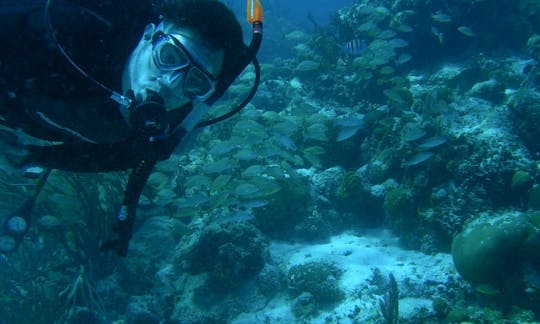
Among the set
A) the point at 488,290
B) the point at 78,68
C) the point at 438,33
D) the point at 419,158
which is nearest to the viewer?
the point at 78,68

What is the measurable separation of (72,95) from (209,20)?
3.45 feet

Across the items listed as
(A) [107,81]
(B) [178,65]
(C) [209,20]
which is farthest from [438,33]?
(A) [107,81]

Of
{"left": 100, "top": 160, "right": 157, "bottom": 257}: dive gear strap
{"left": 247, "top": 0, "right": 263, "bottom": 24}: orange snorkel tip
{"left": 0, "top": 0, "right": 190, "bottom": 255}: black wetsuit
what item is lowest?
{"left": 100, "top": 160, "right": 157, "bottom": 257}: dive gear strap

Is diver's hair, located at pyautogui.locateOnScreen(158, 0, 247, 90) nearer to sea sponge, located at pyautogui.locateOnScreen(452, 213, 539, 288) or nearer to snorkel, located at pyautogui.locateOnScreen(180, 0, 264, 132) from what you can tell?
snorkel, located at pyautogui.locateOnScreen(180, 0, 264, 132)

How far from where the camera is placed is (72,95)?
229cm

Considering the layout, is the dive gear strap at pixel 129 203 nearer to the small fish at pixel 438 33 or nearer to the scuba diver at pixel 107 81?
the scuba diver at pixel 107 81

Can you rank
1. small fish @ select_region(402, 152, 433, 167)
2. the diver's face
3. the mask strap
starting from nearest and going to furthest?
the mask strap, the diver's face, small fish @ select_region(402, 152, 433, 167)

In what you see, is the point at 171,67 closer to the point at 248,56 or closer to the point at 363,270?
the point at 248,56

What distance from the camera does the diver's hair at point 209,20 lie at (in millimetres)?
2457

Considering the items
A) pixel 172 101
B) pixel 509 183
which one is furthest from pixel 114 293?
pixel 509 183

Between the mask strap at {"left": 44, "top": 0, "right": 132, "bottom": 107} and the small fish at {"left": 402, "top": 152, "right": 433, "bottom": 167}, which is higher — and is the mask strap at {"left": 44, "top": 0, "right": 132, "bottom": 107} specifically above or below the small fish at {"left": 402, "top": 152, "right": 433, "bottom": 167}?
above

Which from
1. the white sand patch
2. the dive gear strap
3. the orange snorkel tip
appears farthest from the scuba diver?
the white sand patch

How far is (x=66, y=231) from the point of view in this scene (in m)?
6.50

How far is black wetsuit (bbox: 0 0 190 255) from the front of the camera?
2254 mm
